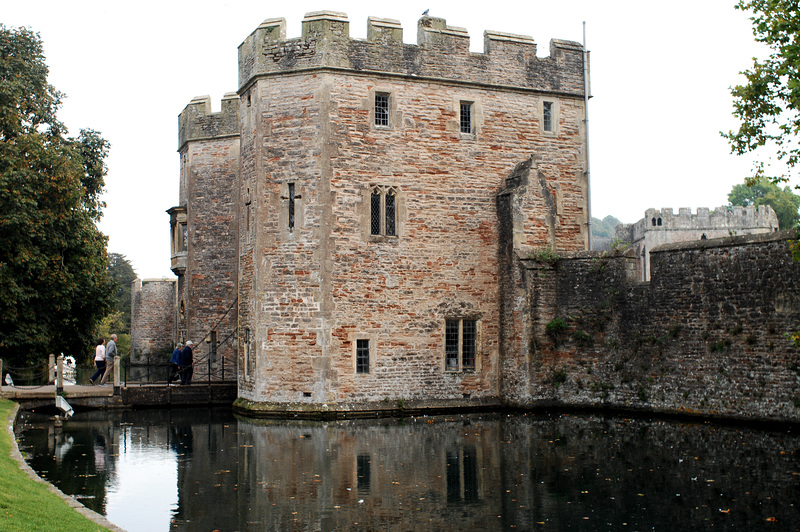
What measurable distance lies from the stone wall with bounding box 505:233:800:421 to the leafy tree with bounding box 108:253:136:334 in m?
50.8

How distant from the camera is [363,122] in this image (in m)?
21.5

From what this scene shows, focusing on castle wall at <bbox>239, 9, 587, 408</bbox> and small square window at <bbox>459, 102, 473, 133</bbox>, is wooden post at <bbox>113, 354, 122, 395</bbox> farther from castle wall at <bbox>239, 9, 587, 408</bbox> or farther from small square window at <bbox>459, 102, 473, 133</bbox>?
small square window at <bbox>459, 102, 473, 133</bbox>

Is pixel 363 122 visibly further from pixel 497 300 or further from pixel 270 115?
pixel 497 300

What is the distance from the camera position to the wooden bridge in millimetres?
22500

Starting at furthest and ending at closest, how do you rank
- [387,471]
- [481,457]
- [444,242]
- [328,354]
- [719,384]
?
1. [444,242]
2. [328,354]
3. [719,384]
4. [481,457]
5. [387,471]

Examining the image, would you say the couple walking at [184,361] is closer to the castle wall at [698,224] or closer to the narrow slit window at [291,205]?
the narrow slit window at [291,205]

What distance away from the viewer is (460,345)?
2203 centimetres

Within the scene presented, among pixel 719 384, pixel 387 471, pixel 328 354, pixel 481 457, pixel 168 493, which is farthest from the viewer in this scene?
pixel 328 354

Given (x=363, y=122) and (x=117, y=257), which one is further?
(x=117, y=257)

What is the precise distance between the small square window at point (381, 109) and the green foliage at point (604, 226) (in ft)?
398

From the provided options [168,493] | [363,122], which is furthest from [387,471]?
[363,122]

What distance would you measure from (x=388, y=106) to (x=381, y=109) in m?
0.20

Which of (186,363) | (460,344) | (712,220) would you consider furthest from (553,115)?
(712,220)

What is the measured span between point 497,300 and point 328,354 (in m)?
4.95
